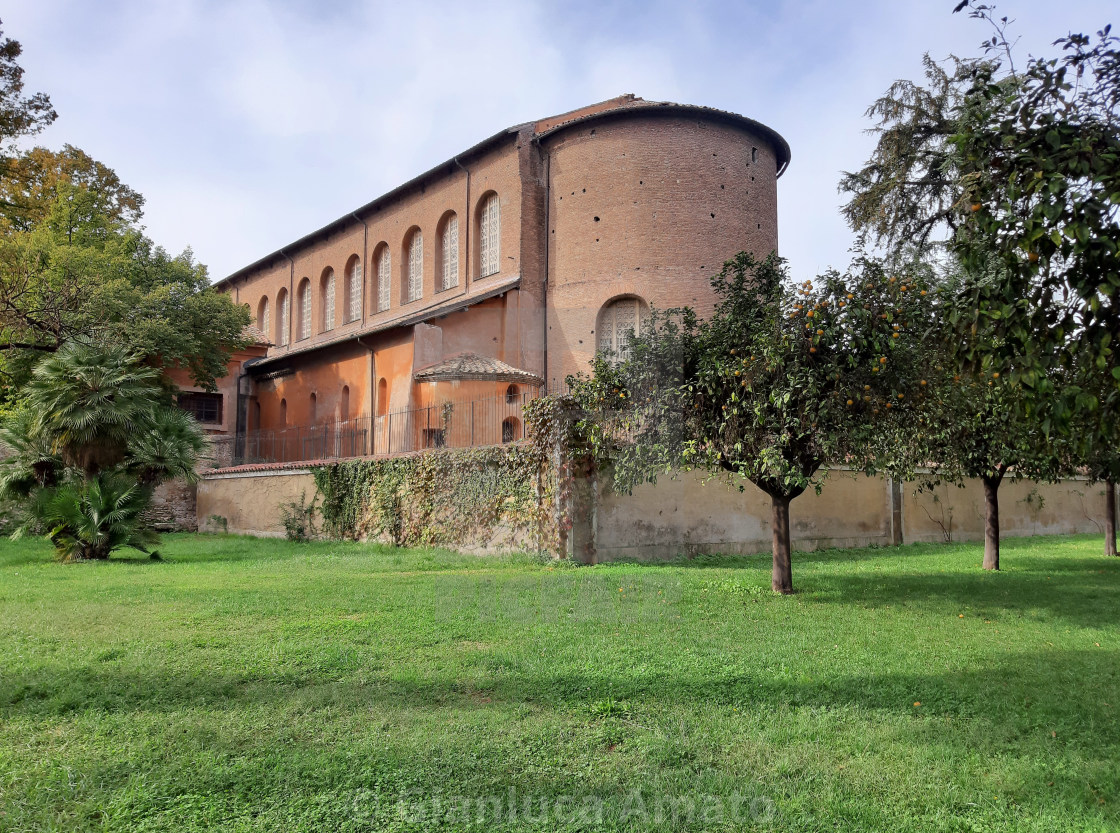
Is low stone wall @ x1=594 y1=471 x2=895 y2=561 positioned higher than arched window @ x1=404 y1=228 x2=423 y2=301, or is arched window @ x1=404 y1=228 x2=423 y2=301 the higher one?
arched window @ x1=404 y1=228 x2=423 y2=301

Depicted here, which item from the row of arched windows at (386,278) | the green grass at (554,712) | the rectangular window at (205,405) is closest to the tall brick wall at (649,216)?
the row of arched windows at (386,278)

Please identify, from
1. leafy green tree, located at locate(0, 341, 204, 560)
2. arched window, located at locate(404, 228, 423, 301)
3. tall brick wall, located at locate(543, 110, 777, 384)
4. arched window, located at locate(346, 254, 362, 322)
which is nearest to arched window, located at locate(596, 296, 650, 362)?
tall brick wall, located at locate(543, 110, 777, 384)

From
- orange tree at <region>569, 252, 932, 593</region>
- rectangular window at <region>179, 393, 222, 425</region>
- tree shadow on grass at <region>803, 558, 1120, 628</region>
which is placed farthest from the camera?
rectangular window at <region>179, 393, 222, 425</region>

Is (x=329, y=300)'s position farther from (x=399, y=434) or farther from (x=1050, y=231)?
(x=1050, y=231)

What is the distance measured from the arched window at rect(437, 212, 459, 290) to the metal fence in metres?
7.88

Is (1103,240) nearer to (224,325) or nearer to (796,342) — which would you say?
(796,342)

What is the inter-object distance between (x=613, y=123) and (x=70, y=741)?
2545 centimetres

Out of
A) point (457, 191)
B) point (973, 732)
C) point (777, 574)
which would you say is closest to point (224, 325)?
point (457, 191)

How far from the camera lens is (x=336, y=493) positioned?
65.0 ft

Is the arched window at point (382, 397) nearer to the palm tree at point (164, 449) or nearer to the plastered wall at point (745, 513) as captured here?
the plastered wall at point (745, 513)

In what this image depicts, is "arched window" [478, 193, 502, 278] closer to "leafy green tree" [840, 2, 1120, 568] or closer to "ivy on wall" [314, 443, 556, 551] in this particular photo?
"ivy on wall" [314, 443, 556, 551]

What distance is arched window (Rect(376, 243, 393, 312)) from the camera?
35.2 meters

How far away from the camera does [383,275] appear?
35625mm

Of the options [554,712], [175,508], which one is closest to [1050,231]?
[554,712]
